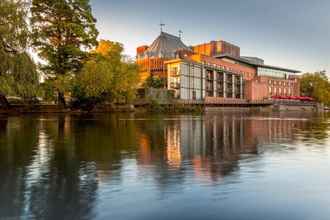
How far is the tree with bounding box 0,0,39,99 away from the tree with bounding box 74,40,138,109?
537 inches

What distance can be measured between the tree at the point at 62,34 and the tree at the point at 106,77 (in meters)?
2.38

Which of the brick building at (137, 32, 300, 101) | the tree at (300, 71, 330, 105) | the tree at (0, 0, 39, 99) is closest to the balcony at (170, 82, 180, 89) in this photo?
the brick building at (137, 32, 300, 101)

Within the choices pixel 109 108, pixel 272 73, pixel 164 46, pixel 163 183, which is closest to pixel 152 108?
pixel 109 108

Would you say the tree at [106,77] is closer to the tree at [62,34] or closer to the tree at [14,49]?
the tree at [62,34]

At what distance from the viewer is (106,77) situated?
4450cm

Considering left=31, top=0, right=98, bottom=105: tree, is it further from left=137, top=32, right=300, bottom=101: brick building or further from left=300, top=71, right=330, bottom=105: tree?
left=300, top=71, right=330, bottom=105: tree

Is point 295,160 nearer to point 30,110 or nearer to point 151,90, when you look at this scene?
point 30,110

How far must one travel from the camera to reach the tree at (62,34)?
4625 cm

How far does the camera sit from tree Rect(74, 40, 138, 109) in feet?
144

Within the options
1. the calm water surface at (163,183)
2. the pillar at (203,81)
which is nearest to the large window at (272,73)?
the pillar at (203,81)

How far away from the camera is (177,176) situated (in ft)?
29.0

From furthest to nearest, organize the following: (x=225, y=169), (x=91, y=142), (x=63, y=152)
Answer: (x=91, y=142) < (x=63, y=152) < (x=225, y=169)

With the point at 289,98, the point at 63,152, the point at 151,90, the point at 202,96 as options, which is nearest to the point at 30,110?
the point at 151,90

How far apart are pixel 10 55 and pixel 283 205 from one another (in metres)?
27.6
